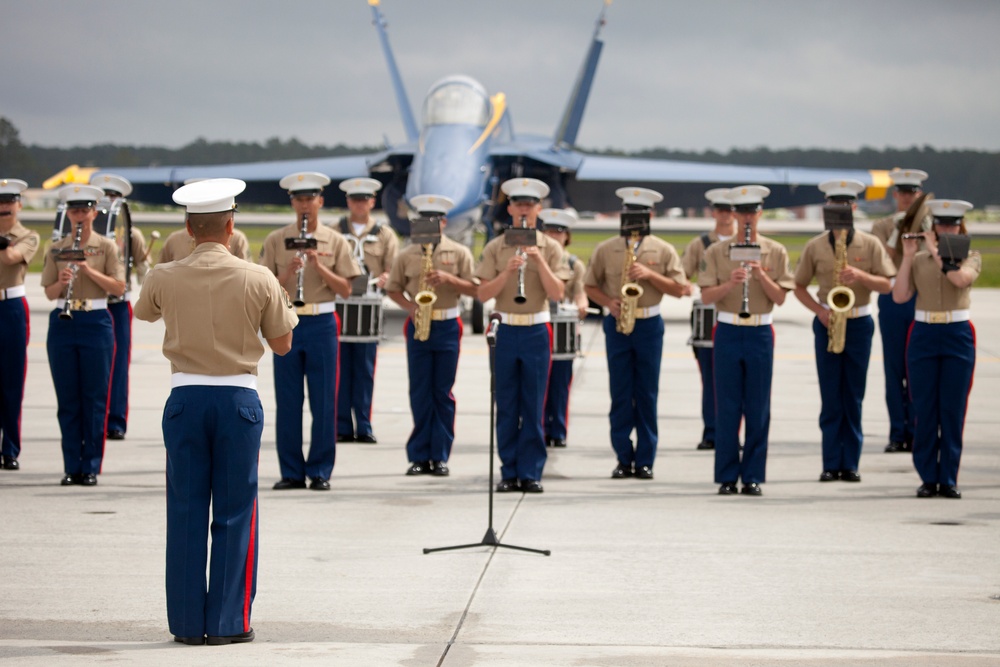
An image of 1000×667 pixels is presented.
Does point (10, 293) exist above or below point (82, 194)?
below

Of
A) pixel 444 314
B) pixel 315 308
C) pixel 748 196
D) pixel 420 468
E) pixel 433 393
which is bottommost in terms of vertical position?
pixel 420 468

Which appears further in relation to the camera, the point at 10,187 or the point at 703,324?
the point at 703,324

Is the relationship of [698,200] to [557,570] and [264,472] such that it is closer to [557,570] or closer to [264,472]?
[264,472]

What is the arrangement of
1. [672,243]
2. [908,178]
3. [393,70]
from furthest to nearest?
1. [672,243]
2. [393,70]
3. [908,178]

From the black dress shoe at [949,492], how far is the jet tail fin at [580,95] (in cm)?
2405

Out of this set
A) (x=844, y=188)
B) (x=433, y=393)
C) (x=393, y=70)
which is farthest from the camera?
(x=393, y=70)

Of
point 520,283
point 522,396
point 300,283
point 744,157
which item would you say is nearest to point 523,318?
point 520,283

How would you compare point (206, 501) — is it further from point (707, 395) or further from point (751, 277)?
point (707, 395)

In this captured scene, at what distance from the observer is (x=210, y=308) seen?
4.84 m

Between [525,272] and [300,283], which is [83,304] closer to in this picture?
[300,283]

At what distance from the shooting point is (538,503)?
26.5ft

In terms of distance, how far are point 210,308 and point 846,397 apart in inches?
214

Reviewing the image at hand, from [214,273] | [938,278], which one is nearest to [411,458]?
[938,278]

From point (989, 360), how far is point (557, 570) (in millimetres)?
12190
